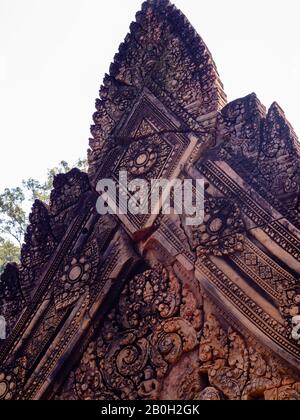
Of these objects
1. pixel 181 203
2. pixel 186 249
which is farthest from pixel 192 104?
pixel 186 249

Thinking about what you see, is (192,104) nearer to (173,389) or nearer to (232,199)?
(232,199)

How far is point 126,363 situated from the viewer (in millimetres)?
4582

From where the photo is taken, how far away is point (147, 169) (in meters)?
5.30

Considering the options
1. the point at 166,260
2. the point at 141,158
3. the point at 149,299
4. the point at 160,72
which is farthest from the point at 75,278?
the point at 160,72

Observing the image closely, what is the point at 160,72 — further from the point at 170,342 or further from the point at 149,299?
the point at 170,342

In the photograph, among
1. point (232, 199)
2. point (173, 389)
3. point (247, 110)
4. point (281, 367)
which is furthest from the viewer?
point (247, 110)

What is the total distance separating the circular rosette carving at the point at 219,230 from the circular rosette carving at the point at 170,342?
2.04 ft

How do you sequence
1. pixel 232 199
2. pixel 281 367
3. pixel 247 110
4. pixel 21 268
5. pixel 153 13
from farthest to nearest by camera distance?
pixel 153 13, pixel 21 268, pixel 247 110, pixel 232 199, pixel 281 367

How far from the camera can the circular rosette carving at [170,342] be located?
14.4 feet

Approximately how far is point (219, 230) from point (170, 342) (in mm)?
1032

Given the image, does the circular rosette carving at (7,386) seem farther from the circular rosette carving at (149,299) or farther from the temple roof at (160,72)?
the temple roof at (160,72)

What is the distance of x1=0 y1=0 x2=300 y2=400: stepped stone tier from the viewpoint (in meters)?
4.14

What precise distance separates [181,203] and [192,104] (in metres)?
1.07
